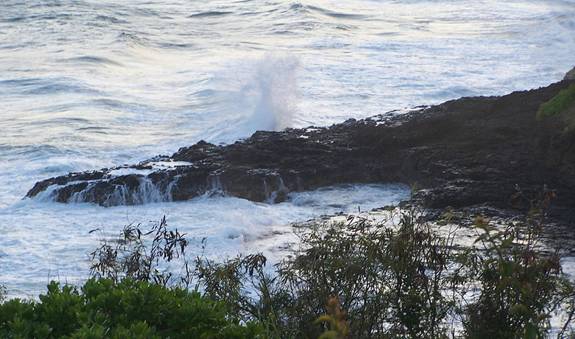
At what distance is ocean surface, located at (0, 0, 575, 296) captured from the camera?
14258mm

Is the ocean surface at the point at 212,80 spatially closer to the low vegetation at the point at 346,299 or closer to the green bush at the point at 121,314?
the low vegetation at the point at 346,299

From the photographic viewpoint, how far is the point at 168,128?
2306cm

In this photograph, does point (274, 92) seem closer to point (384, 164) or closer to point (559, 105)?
point (384, 164)

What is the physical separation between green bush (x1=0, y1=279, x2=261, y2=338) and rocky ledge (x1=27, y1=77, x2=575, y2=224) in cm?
855

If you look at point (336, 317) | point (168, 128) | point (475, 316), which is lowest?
point (168, 128)

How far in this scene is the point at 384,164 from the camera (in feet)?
51.4

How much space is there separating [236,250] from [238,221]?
1.11 metres

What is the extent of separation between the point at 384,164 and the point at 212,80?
1340 cm

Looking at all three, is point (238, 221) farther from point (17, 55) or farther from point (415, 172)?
point (17, 55)

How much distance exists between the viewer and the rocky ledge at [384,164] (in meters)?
14.3

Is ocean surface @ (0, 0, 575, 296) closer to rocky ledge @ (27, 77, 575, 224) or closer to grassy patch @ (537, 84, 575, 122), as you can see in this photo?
rocky ledge @ (27, 77, 575, 224)

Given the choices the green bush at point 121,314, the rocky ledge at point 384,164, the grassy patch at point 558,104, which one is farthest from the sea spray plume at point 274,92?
the green bush at point 121,314

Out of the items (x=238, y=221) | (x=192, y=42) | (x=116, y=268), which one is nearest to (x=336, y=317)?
(x=116, y=268)

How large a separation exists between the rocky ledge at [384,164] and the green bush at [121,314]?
855 centimetres
